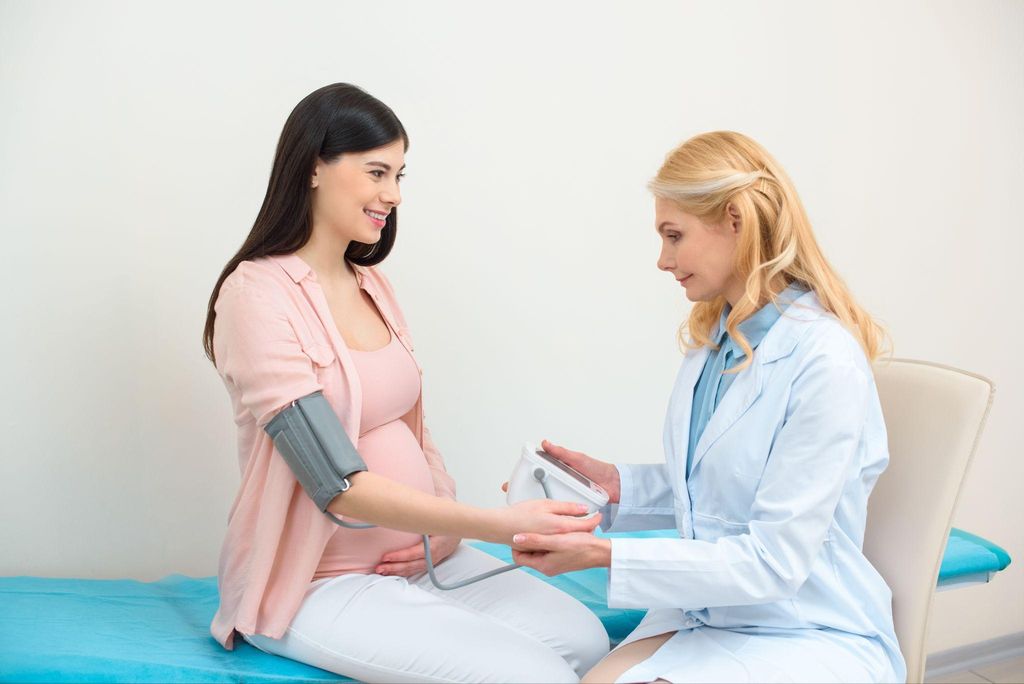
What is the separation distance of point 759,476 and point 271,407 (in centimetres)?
78

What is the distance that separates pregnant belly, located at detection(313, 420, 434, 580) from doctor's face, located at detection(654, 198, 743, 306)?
22.9 inches

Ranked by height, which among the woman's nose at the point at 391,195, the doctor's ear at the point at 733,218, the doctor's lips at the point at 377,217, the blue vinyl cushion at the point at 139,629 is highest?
the doctor's ear at the point at 733,218

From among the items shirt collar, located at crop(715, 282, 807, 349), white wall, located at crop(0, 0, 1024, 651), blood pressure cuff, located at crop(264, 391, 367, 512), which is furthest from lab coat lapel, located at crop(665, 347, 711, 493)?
white wall, located at crop(0, 0, 1024, 651)

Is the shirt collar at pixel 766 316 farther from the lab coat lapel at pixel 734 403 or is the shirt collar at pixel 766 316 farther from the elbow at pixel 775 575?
the elbow at pixel 775 575

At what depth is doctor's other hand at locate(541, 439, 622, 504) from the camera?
187 centimetres

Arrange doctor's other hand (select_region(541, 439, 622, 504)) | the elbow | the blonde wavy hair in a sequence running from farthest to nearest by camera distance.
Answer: doctor's other hand (select_region(541, 439, 622, 504))
the blonde wavy hair
the elbow

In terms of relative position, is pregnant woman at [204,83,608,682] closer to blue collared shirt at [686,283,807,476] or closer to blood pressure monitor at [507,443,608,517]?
blood pressure monitor at [507,443,608,517]

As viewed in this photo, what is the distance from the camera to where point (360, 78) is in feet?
7.26

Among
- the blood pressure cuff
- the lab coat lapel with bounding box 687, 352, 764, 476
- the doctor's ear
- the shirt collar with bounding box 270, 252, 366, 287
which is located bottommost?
the blood pressure cuff

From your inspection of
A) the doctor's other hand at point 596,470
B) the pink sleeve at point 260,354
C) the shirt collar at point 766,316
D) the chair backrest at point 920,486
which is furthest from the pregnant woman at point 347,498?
the chair backrest at point 920,486

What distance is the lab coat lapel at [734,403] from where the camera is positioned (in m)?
1.55

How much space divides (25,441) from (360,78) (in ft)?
3.51

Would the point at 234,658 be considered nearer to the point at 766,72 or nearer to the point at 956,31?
the point at 766,72

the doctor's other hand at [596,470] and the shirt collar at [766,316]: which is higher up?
the shirt collar at [766,316]
